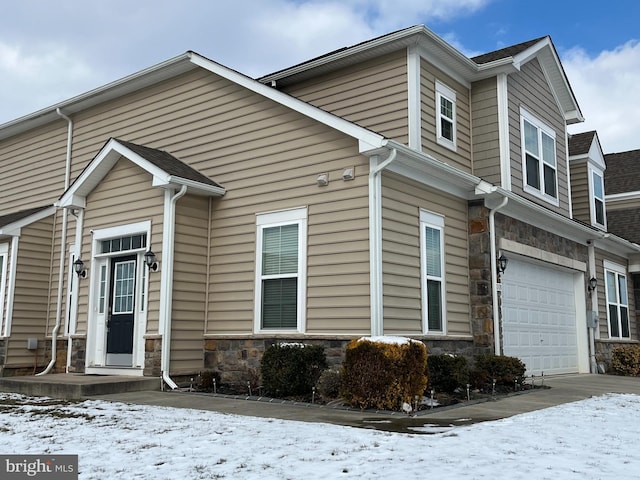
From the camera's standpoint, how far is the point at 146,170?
10984 millimetres

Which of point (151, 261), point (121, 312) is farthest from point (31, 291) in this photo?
point (151, 261)

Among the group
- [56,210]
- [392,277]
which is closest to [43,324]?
[56,210]

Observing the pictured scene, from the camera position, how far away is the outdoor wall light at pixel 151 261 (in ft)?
34.6

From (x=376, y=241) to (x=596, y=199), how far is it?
10320 mm

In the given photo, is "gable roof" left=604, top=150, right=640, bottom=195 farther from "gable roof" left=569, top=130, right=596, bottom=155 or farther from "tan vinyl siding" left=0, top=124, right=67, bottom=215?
"tan vinyl siding" left=0, top=124, right=67, bottom=215

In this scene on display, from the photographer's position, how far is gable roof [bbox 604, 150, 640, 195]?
67.4 ft

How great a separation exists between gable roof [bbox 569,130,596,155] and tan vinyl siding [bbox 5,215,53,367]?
521 inches

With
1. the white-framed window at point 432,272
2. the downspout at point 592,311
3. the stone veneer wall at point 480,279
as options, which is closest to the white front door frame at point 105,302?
the white-framed window at point 432,272

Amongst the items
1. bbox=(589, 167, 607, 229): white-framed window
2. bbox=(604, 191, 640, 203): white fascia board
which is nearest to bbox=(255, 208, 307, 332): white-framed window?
bbox=(589, 167, 607, 229): white-framed window

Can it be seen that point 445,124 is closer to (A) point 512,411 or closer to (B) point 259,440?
(A) point 512,411

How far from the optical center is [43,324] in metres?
13.9

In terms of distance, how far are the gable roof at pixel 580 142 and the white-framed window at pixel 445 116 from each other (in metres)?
6.18

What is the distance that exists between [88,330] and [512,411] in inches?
297

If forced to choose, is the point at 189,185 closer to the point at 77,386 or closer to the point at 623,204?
the point at 77,386
